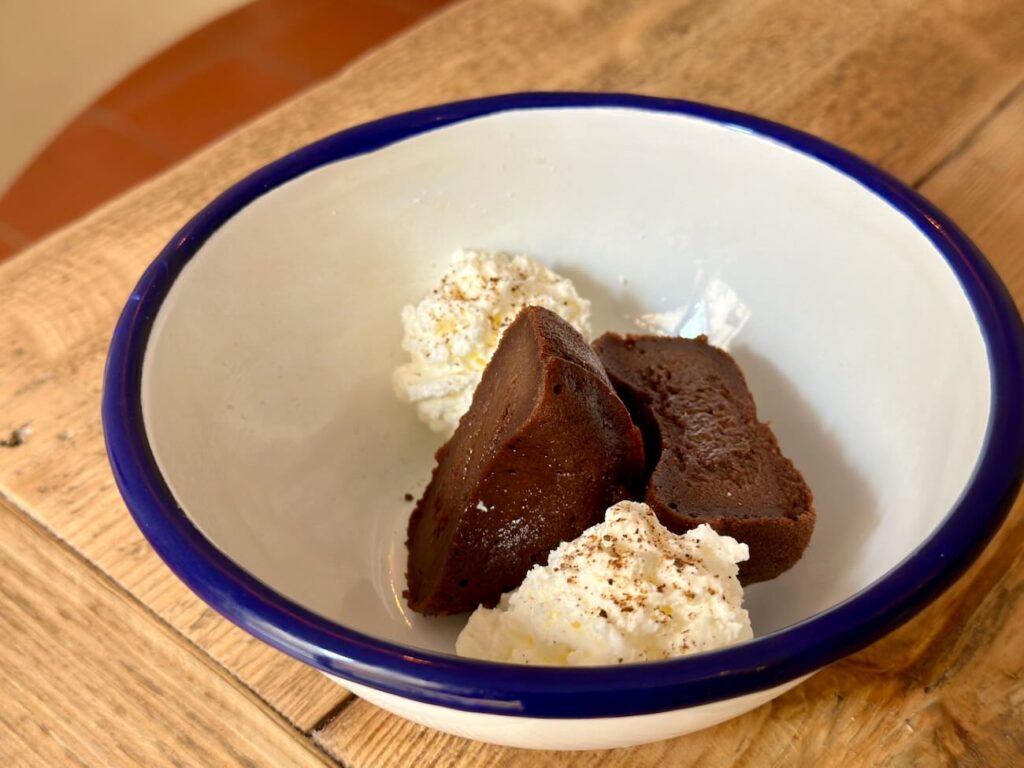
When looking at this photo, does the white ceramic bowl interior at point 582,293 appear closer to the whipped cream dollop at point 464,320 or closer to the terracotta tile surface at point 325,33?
the whipped cream dollop at point 464,320

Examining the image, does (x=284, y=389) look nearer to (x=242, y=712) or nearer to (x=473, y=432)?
(x=473, y=432)

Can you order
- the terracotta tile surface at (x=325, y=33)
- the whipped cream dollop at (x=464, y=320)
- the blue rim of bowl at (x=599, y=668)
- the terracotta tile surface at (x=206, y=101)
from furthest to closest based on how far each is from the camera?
the terracotta tile surface at (x=325, y=33)
the terracotta tile surface at (x=206, y=101)
the whipped cream dollop at (x=464, y=320)
the blue rim of bowl at (x=599, y=668)

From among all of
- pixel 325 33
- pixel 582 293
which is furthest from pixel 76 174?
pixel 582 293

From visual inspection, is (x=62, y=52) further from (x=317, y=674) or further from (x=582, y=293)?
(x=317, y=674)

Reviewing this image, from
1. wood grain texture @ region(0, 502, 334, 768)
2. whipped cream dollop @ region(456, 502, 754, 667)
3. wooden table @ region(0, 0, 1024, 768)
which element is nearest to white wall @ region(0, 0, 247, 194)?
wooden table @ region(0, 0, 1024, 768)

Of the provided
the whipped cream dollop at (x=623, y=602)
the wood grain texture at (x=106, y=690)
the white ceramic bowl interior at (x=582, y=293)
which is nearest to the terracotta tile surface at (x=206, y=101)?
the white ceramic bowl interior at (x=582, y=293)

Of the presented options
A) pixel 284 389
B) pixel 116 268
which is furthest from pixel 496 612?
pixel 116 268

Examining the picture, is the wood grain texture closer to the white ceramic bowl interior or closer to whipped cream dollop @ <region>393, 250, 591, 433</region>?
the white ceramic bowl interior
